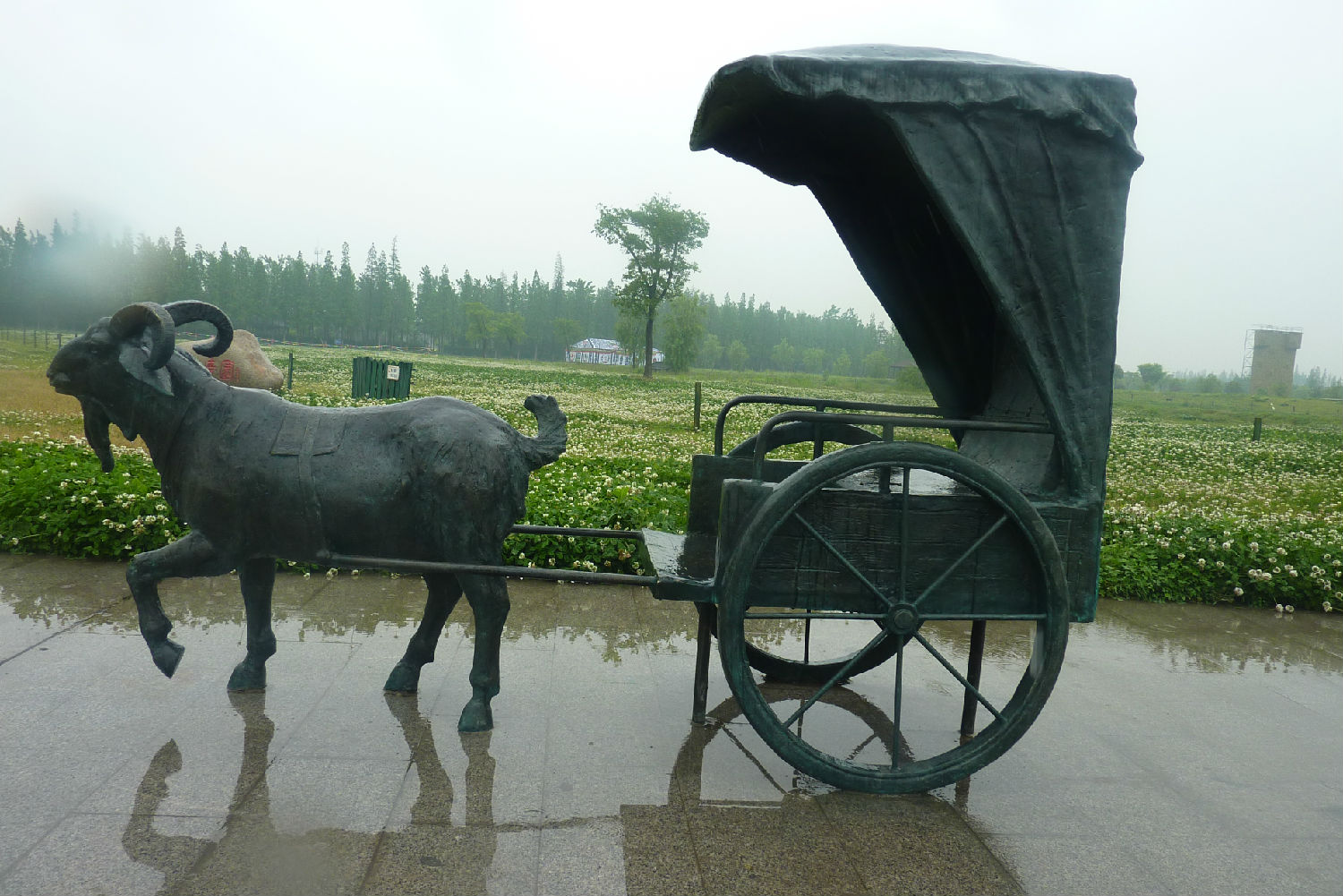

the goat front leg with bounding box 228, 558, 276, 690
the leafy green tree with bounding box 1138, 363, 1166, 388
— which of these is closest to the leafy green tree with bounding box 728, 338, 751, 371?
the leafy green tree with bounding box 1138, 363, 1166, 388

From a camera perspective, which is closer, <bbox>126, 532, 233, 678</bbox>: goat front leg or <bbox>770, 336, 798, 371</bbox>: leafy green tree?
<bbox>126, 532, 233, 678</bbox>: goat front leg

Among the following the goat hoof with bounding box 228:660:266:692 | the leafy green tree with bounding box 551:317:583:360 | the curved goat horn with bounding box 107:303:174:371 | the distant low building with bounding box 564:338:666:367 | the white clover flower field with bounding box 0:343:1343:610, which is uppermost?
the leafy green tree with bounding box 551:317:583:360

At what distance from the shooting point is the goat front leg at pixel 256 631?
389 centimetres

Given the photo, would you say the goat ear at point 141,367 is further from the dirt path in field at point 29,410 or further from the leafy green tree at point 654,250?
the leafy green tree at point 654,250

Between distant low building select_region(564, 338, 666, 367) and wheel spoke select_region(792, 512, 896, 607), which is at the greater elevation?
distant low building select_region(564, 338, 666, 367)

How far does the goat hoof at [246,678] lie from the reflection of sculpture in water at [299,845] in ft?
2.08

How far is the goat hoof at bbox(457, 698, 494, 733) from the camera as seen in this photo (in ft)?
11.8

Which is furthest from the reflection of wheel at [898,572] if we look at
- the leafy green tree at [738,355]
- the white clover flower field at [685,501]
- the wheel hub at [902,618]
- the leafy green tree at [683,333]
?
the leafy green tree at [738,355]

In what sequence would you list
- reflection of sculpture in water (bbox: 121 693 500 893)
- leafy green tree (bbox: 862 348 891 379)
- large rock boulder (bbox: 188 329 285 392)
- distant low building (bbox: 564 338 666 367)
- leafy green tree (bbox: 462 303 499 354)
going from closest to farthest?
reflection of sculpture in water (bbox: 121 693 500 893) → leafy green tree (bbox: 862 348 891 379) → large rock boulder (bbox: 188 329 285 392) → distant low building (bbox: 564 338 666 367) → leafy green tree (bbox: 462 303 499 354)

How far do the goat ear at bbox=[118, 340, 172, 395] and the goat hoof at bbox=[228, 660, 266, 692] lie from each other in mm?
1353

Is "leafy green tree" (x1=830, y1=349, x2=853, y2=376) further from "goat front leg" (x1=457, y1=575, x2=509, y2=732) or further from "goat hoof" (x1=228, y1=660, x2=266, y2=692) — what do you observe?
"goat hoof" (x1=228, y1=660, x2=266, y2=692)

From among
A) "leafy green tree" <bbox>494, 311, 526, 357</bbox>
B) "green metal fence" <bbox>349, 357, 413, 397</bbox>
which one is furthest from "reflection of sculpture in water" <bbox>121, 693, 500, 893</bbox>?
"leafy green tree" <bbox>494, 311, 526, 357</bbox>

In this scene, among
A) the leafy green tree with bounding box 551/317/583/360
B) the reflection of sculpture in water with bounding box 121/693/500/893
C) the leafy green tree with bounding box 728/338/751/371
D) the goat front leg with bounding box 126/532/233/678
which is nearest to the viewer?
the reflection of sculpture in water with bounding box 121/693/500/893

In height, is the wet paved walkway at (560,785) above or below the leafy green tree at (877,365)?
below
